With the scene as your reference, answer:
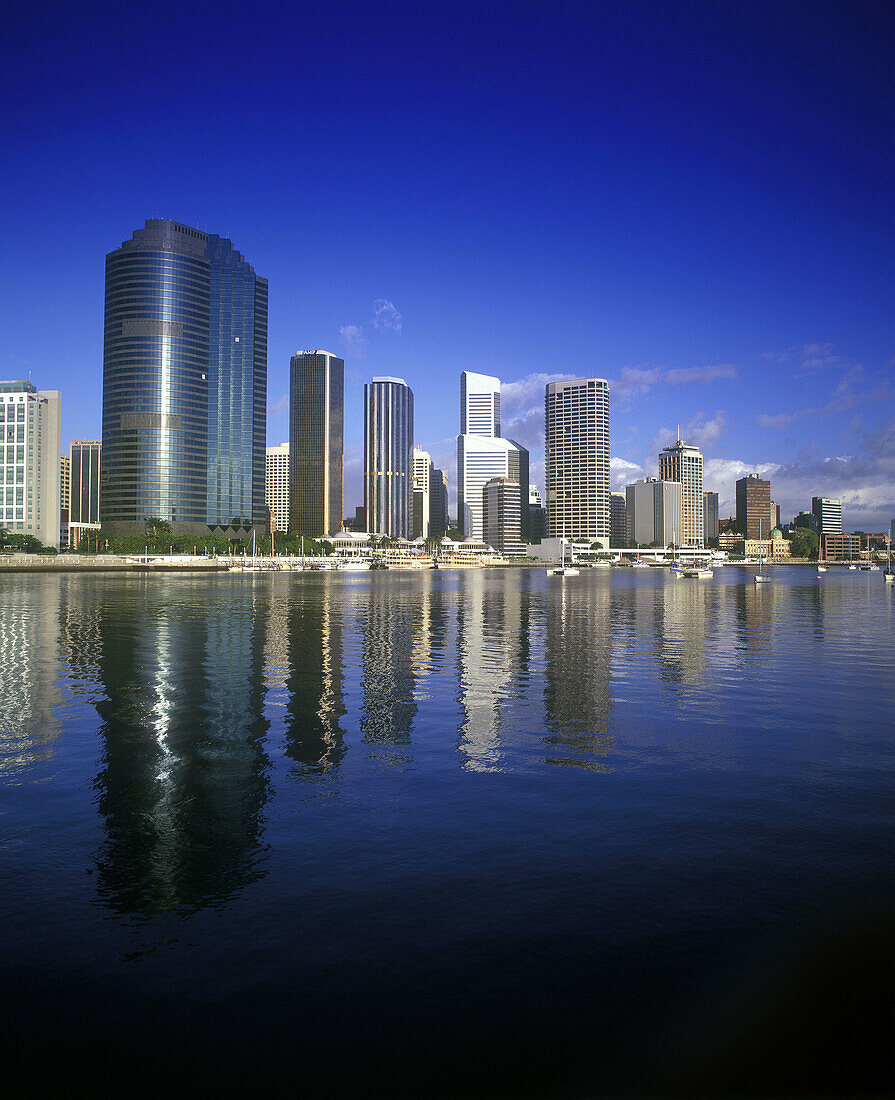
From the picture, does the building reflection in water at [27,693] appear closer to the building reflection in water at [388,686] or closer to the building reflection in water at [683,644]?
the building reflection in water at [388,686]

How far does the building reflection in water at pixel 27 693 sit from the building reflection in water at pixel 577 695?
15321 mm

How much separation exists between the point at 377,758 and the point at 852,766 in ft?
44.4

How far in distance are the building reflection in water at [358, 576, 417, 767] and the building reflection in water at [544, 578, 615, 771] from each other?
190 inches

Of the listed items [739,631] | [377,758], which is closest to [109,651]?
[377,758]

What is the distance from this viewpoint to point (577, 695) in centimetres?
3158

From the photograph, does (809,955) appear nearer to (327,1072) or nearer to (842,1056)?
(842,1056)

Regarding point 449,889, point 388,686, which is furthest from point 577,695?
point 449,889

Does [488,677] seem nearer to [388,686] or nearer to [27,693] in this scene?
[388,686]

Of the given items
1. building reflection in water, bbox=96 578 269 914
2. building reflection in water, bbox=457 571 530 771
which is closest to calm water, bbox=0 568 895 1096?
building reflection in water, bbox=96 578 269 914

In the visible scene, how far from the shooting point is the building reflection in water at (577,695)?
2266 cm

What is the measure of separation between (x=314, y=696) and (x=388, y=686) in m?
3.87

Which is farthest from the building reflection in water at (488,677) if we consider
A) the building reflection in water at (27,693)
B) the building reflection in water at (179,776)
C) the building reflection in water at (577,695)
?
the building reflection in water at (27,693)

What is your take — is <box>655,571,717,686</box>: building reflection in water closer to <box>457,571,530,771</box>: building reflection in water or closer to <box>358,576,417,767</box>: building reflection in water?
<box>457,571,530,771</box>: building reflection in water

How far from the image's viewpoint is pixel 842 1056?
30.9 ft
